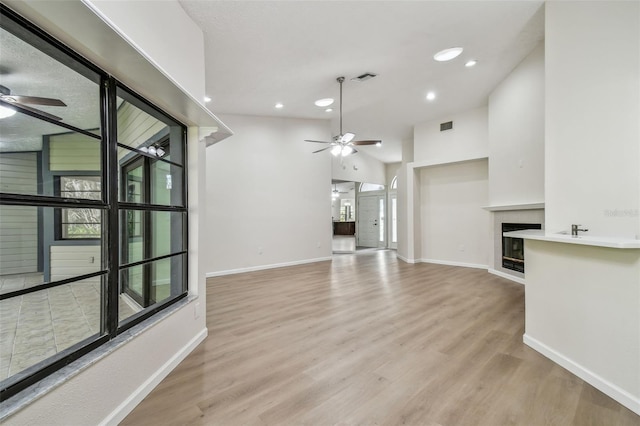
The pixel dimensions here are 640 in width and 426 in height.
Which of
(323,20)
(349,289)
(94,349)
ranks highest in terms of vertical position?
(323,20)

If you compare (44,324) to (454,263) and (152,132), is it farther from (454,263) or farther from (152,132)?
(454,263)

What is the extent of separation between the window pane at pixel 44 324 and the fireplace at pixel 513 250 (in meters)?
5.93

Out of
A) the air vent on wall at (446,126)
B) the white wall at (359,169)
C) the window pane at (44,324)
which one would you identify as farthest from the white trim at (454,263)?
the window pane at (44,324)

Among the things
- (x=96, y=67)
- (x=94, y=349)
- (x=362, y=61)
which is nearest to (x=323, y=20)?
(x=362, y=61)

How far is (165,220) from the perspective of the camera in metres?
2.96

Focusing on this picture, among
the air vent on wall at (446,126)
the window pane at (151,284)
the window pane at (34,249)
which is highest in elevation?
the air vent on wall at (446,126)

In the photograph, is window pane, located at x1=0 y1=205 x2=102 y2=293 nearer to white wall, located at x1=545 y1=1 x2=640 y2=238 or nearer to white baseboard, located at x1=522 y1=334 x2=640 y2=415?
white baseboard, located at x1=522 y1=334 x2=640 y2=415

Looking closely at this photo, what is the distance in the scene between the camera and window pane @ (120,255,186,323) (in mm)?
2615

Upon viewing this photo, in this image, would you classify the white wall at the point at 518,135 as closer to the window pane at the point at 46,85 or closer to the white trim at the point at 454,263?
the white trim at the point at 454,263

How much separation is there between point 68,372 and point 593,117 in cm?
402

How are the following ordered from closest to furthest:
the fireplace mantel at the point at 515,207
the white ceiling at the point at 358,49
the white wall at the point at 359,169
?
the white ceiling at the point at 358,49 < the fireplace mantel at the point at 515,207 < the white wall at the point at 359,169

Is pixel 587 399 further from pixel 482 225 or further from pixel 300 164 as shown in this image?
pixel 300 164

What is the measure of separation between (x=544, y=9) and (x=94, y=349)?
5.00 metres

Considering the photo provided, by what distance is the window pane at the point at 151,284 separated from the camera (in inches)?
103
